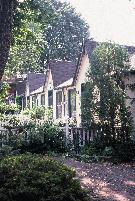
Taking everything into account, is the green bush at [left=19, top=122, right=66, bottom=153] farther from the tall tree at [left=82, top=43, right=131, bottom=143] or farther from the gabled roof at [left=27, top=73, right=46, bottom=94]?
the gabled roof at [left=27, top=73, right=46, bottom=94]

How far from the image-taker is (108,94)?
672 inches

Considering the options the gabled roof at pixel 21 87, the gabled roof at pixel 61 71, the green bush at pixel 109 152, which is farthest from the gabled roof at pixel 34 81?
the green bush at pixel 109 152

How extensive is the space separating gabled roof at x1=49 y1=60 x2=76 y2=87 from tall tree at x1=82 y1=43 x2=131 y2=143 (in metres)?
15.4

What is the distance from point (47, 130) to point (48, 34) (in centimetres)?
5558

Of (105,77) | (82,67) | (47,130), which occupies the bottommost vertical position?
(47,130)

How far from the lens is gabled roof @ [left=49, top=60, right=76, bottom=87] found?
33.8 m

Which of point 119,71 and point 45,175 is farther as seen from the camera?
point 119,71

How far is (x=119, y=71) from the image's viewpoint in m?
17.5

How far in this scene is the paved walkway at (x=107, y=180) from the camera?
30.1 feet

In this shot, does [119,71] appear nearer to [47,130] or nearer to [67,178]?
[47,130]

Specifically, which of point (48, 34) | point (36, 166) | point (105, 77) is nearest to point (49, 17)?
point (105, 77)

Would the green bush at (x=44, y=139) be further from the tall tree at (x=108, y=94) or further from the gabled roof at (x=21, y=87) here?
the gabled roof at (x=21, y=87)

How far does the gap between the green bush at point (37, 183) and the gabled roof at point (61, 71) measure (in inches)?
1020

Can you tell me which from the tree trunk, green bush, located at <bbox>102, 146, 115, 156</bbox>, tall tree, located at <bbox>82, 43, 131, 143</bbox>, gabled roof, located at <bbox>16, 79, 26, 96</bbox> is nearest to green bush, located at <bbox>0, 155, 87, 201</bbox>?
the tree trunk
